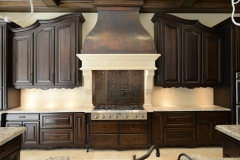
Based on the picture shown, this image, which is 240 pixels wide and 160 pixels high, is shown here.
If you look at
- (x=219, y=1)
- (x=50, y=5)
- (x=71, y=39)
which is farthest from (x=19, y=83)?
(x=219, y=1)

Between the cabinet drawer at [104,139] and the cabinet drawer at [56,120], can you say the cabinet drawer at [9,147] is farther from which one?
the cabinet drawer at [104,139]

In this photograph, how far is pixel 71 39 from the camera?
145 inches

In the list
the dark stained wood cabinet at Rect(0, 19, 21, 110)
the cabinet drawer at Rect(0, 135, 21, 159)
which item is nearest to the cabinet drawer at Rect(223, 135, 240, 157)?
the cabinet drawer at Rect(0, 135, 21, 159)

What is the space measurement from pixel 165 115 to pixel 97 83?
1595mm

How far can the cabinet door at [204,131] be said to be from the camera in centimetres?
354

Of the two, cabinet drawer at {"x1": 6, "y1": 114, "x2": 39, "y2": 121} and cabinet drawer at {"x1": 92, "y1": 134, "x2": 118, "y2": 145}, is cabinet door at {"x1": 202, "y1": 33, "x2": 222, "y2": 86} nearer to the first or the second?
cabinet drawer at {"x1": 92, "y1": 134, "x2": 118, "y2": 145}

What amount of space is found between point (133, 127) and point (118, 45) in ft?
5.26

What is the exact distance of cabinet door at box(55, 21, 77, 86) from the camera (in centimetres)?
369

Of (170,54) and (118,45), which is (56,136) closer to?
(118,45)

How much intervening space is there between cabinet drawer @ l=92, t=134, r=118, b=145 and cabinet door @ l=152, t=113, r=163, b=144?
0.74 m

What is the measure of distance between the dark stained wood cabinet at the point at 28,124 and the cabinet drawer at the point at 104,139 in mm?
1125

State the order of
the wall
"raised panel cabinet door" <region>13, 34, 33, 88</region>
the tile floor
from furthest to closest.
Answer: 1. the wall
2. "raised panel cabinet door" <region>13, 34, 33, 88</region>
3. the tile floor

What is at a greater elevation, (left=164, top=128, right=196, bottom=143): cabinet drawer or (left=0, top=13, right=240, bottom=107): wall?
(left=0, top=13, right=240, bottom=107): wall

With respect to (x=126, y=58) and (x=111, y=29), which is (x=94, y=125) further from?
(x=111, y=29)
